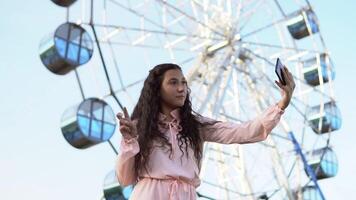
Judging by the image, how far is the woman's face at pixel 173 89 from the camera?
217cm

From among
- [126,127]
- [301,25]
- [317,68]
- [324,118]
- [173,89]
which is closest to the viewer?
[126,127]

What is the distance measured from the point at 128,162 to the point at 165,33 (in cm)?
928

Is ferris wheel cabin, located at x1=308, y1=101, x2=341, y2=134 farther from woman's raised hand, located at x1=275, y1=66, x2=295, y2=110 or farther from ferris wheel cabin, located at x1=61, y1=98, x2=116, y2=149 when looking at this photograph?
woman's raised hand, located at x1=275, y1=66, x2=295, y2=110

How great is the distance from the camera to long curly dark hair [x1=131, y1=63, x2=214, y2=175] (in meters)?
2.08

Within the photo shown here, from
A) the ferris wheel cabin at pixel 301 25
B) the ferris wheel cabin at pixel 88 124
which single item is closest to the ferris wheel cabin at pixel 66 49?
the ferris wheel cabin at pixel 88 124

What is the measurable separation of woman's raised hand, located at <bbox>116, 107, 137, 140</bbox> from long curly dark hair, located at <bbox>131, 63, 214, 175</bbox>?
14 cm

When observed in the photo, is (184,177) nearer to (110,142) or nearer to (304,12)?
(110,142)

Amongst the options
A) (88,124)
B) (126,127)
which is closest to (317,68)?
(88,124)

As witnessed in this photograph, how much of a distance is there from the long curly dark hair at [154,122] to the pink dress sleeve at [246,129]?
0.05 m

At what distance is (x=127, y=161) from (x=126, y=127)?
0.14m

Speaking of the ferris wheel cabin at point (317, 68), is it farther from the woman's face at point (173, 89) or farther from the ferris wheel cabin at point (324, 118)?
the woman's face at point (173, 89)

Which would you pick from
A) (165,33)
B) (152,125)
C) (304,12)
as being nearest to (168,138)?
(152,125)

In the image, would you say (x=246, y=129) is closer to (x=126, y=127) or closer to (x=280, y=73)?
(x=280, y=73)

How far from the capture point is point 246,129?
6.86ft
